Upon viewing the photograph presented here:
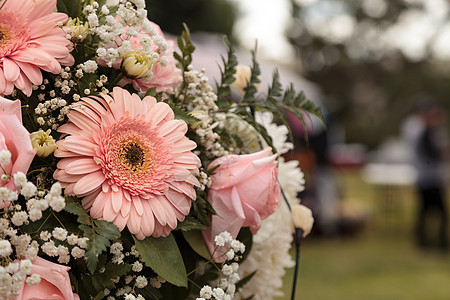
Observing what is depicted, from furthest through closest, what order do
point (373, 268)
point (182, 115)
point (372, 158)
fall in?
1. point (372, 158)
2. point (373, 268)
3. point (182, 115)

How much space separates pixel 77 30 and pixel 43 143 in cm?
16

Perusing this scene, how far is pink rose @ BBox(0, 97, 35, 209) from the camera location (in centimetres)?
59

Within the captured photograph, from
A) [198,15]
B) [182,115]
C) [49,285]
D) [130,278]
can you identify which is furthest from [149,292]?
[198,15]

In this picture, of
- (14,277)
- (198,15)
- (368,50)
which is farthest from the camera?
(368,50)

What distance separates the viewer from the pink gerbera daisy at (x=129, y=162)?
2.09 ft

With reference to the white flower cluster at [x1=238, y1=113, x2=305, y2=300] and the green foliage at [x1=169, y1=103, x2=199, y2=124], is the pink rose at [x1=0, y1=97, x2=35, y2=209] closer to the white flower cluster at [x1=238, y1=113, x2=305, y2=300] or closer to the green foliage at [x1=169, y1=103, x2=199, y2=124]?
the green foliage at [x1=169, y1=103, x2=199, y2=124]

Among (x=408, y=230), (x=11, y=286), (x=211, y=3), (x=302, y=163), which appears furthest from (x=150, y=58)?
(x=211, y=3)

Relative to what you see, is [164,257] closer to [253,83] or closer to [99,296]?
[99,296]

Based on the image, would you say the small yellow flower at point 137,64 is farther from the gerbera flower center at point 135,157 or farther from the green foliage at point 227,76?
the green foliage at point 227,76

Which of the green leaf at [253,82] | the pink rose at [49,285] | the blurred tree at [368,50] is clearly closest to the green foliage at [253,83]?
the green leaf at [253,82]

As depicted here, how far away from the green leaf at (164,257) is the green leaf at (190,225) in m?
0.02

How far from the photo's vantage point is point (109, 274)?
0.65 metres

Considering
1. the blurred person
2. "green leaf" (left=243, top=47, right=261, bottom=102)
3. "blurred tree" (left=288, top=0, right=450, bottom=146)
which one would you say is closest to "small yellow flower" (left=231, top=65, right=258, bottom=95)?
"green leaf" (left=243, top=47, right=261, bottom=102)

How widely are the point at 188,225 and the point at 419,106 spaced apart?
5902 mm
